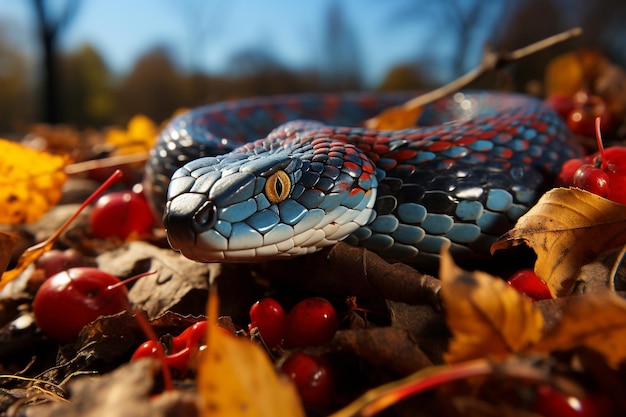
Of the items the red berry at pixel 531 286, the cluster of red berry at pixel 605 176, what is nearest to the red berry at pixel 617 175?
the cluster of red berry at pixel 605 176

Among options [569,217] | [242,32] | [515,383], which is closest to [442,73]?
[242,32]

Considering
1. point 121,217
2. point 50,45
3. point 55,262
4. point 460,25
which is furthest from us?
point 50,45

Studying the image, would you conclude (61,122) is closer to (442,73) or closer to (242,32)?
(242,32)

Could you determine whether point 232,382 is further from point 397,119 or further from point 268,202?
point 397,119

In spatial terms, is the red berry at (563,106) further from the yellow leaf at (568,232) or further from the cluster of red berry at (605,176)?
the yellow leaf at (568,232)

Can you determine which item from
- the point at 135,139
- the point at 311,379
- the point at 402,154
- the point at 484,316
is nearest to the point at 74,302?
the point at 311,379
